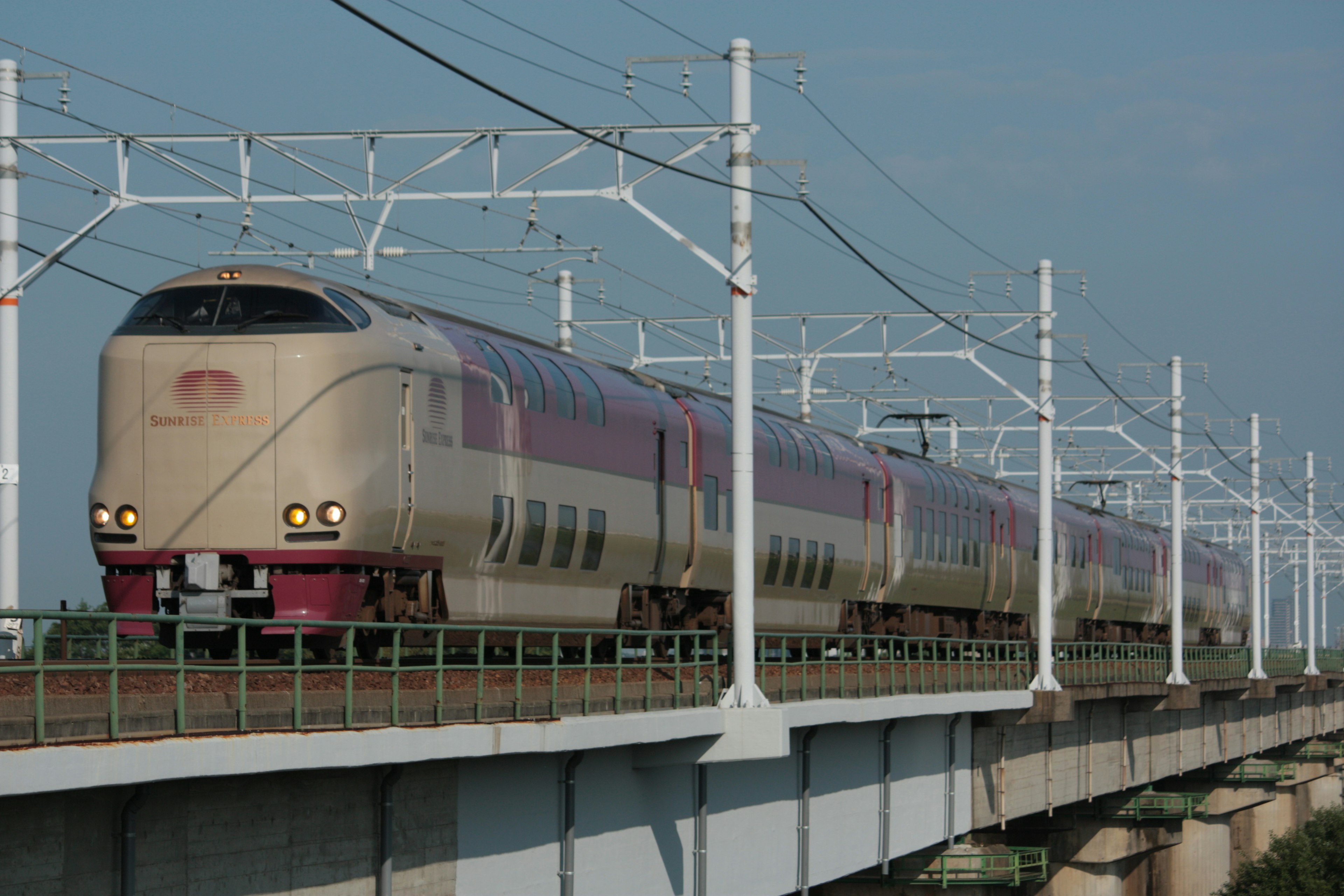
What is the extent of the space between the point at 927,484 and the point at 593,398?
18.6 metres

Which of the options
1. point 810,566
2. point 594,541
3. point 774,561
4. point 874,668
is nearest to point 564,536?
point 594,541

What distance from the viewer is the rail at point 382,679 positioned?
1160 cm

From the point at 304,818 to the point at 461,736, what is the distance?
5.37 ft

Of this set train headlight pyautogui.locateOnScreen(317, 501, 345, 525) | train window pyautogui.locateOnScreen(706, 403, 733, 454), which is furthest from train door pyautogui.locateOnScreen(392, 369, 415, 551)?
train window pyautogui.locateOnScreen(706, 403, 733, 454)

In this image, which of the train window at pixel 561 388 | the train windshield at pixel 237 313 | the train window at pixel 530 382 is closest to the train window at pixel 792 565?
the train window at pixel 561 388

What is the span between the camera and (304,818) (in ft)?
44.9

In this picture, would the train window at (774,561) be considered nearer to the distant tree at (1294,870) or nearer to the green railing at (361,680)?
the green railing at (361,680)

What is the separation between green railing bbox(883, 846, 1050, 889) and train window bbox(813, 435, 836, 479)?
7.27 metres

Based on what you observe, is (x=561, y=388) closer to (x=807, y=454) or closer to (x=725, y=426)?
(x=725, y=426)

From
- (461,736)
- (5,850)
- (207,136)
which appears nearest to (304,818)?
(461,736)

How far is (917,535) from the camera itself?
40188mm

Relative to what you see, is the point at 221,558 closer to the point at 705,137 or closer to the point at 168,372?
the point at 168,372

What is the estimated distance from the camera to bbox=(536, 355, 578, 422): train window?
23.5 m

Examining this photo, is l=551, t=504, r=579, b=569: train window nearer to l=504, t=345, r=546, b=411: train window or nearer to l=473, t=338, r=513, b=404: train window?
l=504, t=345, r=546, b=411: train window
